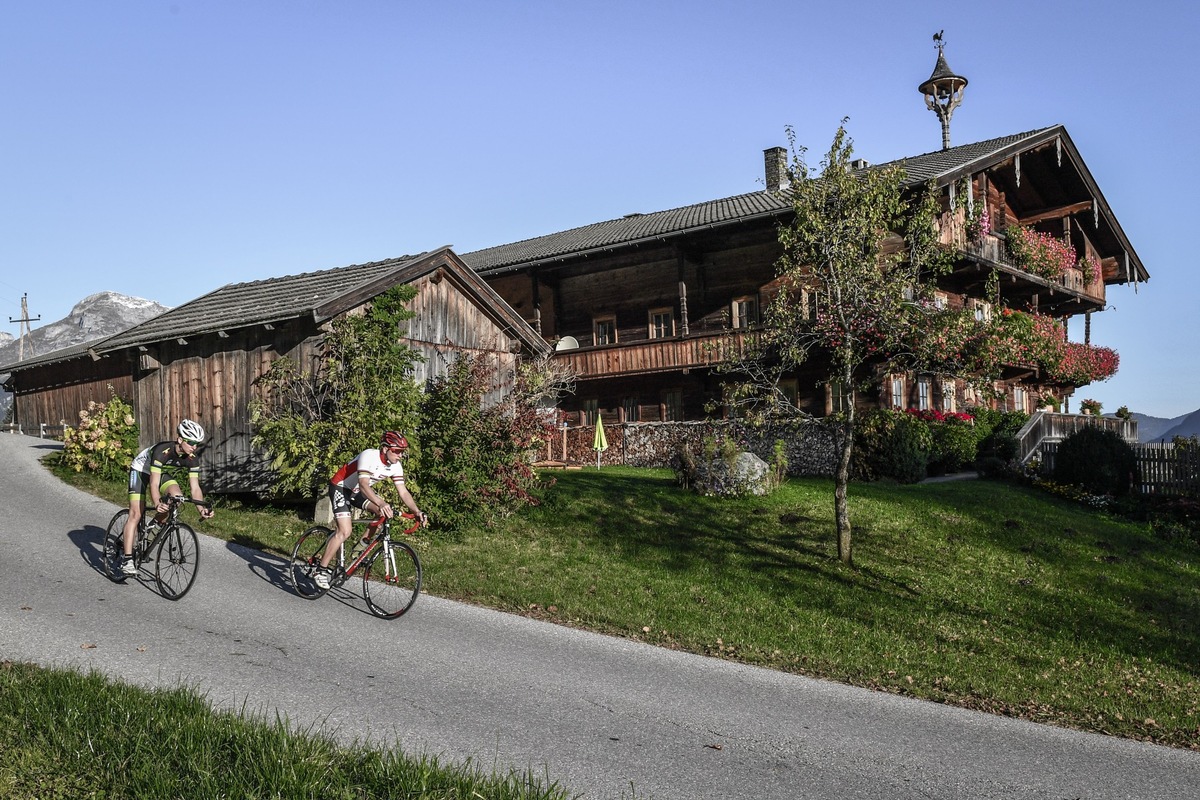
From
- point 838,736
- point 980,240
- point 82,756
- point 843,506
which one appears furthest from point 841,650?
point 980,240

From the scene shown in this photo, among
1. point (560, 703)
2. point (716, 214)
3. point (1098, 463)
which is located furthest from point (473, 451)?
point (716, 214)

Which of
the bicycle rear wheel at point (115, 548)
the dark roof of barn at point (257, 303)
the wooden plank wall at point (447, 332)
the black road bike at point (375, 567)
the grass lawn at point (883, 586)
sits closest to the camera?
the grass lawn at point (883, 586)

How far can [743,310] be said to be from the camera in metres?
30.1

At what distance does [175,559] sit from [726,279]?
2227 cm

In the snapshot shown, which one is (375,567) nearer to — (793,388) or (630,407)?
(793,388)

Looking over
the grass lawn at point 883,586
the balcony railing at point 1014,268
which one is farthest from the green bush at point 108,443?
the balcony railing at point 1014,268

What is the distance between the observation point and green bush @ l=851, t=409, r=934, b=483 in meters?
21.0

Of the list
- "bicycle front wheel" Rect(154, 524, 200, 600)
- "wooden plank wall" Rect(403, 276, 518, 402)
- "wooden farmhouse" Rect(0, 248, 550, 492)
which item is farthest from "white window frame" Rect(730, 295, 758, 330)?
"bicycle front wheel" Rect(154, 524, 200, 600)

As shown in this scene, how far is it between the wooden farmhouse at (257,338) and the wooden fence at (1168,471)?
47.1 feet

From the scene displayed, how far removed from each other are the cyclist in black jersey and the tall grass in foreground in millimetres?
4664

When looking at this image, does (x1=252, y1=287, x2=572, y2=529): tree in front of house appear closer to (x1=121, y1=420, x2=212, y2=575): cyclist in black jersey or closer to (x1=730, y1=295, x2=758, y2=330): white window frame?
(x1=121, y1=420, x2=212, y2=575): cyclist in black jersey

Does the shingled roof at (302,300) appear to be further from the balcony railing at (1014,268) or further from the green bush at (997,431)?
the balcony railing at (1014,268)

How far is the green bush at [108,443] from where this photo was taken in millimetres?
20719

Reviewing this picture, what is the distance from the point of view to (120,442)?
68.1 ft
